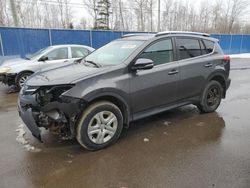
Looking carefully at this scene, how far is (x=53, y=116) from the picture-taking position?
3.17m

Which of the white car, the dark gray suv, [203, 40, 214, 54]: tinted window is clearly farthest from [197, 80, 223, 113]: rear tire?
the white car

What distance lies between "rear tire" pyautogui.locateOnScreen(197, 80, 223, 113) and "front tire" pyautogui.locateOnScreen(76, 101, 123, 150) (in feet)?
7.62

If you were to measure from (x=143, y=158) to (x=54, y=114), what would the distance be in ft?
4.78

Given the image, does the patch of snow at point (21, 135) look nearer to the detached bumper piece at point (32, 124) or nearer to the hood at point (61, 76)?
the detached bumper piece at point (32, 124)

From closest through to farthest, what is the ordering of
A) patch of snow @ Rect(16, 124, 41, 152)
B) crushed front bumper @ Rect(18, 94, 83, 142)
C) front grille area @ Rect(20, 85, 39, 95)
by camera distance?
crushed front bumper @ Rect(18, 94, 83, 142) < front grille area @ Rect(20, 85, 39, 95) < patch of snow @ Rect(16, 124, 41, 152)

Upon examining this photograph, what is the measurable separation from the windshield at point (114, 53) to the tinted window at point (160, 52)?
22 cm

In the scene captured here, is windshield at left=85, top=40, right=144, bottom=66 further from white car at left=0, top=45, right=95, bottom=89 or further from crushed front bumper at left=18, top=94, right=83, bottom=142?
white car at left=0, top=45, right=95, bottom=89

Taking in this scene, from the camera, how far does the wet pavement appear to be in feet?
9.04

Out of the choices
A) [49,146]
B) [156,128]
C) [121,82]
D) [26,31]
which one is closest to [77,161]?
[49,146]

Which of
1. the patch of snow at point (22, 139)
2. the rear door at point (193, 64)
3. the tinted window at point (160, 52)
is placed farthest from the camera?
the rear door at point (193, 64)

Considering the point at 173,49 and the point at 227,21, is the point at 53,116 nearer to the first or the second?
the point at 173,49

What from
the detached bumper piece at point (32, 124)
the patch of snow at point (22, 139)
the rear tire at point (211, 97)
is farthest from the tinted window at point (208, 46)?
the patch of snow at point (22, 139)

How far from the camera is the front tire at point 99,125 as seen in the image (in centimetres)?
327

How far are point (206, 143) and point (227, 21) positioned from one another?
43972 mm
